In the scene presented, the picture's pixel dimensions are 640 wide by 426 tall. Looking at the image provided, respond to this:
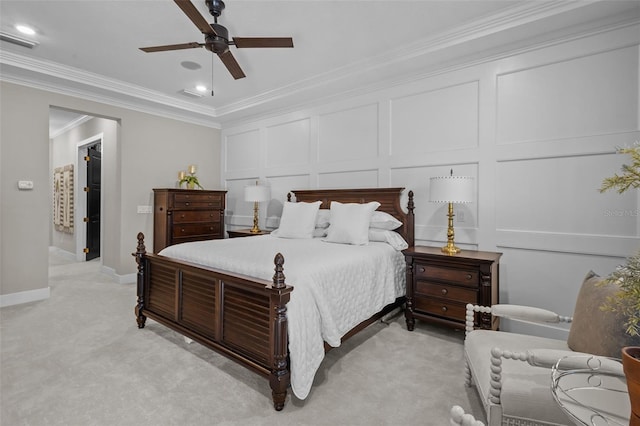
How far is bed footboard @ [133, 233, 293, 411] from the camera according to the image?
190 centimetres

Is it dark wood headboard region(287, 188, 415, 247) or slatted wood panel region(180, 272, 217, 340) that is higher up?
dark wood headboard region(287, 188, 415, 247)

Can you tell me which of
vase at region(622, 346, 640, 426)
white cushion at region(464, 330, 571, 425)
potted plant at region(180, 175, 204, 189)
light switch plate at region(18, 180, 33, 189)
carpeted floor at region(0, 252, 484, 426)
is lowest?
carpeted floor at region(0, 252, 484, 426)

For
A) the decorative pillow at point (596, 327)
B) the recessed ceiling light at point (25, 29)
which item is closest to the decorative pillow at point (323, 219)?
the decorative pillow at point (596, 327)

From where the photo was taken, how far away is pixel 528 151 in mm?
2900

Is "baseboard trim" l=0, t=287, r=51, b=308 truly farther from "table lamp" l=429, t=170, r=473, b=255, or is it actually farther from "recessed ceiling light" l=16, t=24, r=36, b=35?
"table lamp" l=429, t=170, r=473, b=255

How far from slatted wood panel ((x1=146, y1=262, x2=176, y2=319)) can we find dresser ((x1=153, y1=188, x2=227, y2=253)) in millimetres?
1812

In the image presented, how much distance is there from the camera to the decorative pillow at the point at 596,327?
4.10ft

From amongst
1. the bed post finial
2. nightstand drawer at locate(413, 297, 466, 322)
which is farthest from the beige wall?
nightstand drawer at locate(413, 297, 466, 322)

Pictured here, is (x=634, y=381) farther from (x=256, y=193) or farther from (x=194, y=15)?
(x=256, y=193)

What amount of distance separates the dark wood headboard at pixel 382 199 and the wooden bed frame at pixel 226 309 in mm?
860

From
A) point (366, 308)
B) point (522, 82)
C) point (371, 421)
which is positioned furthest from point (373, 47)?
point (371, 421)

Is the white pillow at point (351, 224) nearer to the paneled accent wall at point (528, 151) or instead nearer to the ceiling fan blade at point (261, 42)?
the paneled accent wall at point (528, 151)

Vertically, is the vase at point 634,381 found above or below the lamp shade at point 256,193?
below

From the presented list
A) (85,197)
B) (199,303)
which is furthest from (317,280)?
(85,197)
